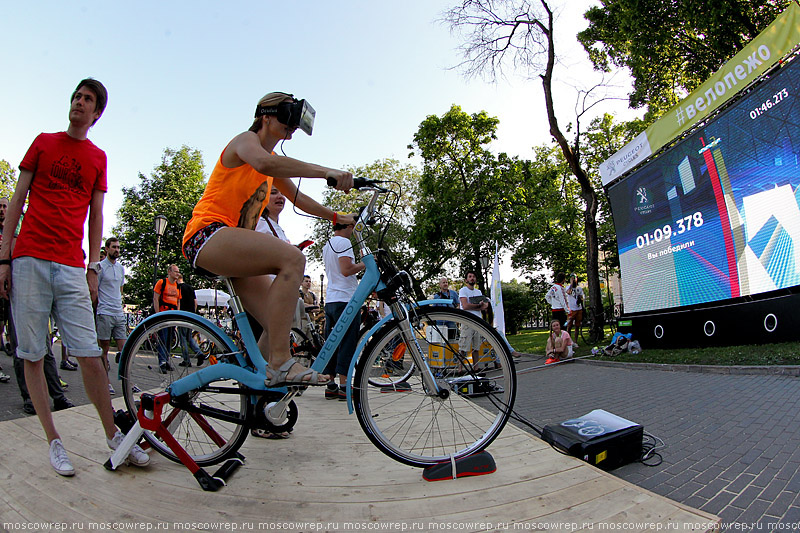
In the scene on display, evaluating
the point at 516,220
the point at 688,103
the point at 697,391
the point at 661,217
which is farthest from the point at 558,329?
the point at 516,220

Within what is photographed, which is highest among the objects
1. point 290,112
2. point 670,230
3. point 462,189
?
point 462,189

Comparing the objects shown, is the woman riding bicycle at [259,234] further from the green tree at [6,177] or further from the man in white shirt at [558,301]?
the green tree at [6,177]

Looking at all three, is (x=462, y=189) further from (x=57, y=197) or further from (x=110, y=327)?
(x=57, y=197)

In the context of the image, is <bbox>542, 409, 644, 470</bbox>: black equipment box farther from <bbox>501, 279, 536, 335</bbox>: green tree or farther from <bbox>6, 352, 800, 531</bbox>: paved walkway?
<bbox>501, 279, 536, 335</bbox>: green tree

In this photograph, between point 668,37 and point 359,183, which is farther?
point 668,37

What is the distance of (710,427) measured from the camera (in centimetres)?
326

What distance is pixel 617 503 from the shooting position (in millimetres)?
1729

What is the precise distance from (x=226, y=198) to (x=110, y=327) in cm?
417

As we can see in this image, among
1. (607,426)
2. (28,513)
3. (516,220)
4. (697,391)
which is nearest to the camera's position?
(28,513)

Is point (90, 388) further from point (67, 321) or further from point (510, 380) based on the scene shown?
point (510, 380)

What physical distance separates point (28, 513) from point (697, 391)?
6.03 m

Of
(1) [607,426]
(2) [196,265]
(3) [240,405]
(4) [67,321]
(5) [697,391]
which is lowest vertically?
(5) [697,391]

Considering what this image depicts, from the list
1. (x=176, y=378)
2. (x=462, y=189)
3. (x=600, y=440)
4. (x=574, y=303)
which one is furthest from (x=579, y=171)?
(x=176, y=378)

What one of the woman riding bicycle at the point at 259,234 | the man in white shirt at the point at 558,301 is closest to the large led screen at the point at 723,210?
the man in white shirt at the point at 558,301
